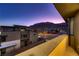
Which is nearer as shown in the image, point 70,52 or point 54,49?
point 54,49

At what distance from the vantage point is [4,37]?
2.22m

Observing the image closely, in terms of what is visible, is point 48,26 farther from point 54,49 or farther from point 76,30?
point 76,30

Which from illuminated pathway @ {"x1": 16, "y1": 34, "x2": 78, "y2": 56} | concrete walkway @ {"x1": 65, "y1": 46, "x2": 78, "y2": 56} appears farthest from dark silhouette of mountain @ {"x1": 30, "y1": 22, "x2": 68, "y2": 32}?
concrete walkway @ {"x1": 65, "y1": 46, "x2": 78, "y2": 56}

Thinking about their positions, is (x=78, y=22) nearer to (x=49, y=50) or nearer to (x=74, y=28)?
(x=74, y=28)

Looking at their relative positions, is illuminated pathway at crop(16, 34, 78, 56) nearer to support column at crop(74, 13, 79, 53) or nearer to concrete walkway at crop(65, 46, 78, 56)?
concrete walkway at crop(65, 46, 78, 56)

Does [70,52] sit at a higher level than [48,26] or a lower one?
lower

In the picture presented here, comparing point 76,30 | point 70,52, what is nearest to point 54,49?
point 70,52

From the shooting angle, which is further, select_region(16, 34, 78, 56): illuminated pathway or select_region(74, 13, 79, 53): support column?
select_region(74, 13, 79, 53): support column

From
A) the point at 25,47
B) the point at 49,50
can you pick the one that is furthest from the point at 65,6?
the point at 25,47

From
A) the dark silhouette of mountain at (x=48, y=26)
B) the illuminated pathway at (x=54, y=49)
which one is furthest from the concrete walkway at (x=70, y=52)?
the dark silhouette of mountain at (x=48, y=26)

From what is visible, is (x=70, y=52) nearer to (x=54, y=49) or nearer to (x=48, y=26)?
(x=54, y=49)

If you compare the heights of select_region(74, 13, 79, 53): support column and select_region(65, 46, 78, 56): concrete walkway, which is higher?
select_region(74, 13, 79, 53): support column

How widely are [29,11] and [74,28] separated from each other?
84 centimetres

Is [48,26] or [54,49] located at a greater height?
[48,26]
